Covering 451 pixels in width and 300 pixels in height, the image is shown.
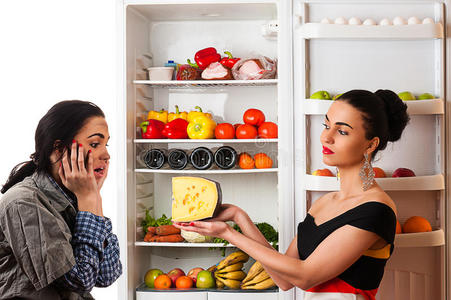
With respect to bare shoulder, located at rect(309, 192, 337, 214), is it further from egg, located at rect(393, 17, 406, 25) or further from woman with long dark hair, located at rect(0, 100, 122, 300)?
egg, located at rect(393, 17, 406, 25)

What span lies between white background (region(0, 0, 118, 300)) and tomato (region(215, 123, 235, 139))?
2.13ft

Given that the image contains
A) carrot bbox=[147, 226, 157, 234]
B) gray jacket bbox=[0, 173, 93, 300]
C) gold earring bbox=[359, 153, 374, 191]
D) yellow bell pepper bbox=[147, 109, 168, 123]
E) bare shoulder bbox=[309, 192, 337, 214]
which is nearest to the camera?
gray jacket bbox=[0, 173, 93, 300]

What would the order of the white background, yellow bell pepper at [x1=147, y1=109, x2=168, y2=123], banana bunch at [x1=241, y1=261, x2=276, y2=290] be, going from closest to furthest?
banana bunch at [x1=241, y1=261, x2=276, y2=290] → yellow bell pepper at [x1=147, y1=109, x2=168, y2=123] → the white background

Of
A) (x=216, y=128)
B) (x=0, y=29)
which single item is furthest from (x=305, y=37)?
(x=0, y=29)

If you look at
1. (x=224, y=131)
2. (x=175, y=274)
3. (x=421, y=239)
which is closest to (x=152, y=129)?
(x=224, y=131)

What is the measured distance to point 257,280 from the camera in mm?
2375

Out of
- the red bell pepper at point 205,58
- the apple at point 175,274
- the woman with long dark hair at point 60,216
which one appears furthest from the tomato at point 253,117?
the woman with long dark hair at point 60,216

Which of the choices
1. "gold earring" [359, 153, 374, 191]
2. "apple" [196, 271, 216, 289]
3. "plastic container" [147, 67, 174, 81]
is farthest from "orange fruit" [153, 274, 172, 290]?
"gold earring" [359, 153, 374, 191]

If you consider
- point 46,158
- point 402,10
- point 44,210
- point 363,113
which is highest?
point 402,10

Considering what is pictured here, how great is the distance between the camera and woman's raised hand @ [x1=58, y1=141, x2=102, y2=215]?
1.32m

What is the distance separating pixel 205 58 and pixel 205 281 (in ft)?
3.90

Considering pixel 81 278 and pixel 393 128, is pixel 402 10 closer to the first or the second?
pixel 393 128

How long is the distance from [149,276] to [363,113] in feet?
5.05

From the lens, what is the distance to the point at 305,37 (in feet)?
7.07
